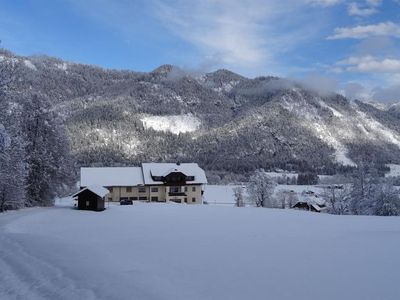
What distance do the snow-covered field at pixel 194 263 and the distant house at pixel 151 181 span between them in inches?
2199

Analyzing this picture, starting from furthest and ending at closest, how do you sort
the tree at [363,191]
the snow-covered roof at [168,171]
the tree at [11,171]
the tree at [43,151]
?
the snow-covered roof at [168,171] < the tree at [363,191] < the tree at [43,151] < the tree at [11,171]

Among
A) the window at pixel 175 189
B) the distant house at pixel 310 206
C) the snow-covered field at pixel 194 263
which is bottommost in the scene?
the distant house at pixel 310 206

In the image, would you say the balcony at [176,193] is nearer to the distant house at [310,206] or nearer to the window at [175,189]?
the window at [175,189]

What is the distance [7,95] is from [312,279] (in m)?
24.1

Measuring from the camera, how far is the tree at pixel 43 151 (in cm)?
4659

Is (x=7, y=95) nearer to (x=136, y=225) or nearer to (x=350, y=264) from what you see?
(x=136, y=225)

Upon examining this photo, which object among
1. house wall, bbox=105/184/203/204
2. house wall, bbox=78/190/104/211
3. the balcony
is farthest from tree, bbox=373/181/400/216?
the balcony

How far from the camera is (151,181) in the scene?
9025 cm

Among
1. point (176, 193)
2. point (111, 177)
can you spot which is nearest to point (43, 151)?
point (111, 177)

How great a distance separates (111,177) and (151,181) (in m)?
8.43

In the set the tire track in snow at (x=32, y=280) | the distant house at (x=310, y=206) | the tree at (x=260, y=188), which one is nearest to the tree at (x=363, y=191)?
the tree at (x=260, y=188)

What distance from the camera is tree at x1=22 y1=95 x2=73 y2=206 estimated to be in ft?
153

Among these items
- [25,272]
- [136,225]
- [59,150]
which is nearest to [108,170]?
[59,150]

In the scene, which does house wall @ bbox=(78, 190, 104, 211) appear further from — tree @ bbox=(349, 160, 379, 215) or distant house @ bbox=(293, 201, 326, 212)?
distant house @ bbox=(293, 201, 326, 212)
